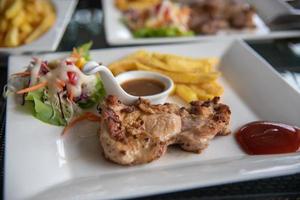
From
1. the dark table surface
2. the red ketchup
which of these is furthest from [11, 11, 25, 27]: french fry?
the red ketchup

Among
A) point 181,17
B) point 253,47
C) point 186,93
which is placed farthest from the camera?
point 181,17

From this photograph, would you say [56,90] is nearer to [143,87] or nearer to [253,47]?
[143,87]

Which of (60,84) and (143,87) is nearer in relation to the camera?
(60,84)

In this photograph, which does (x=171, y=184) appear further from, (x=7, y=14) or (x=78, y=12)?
(x=78, y=12)

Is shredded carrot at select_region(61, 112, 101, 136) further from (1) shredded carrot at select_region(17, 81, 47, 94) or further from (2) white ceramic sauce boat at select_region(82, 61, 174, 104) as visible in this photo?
(1) shredded carrot at select_region(17, 81, 47, 94)

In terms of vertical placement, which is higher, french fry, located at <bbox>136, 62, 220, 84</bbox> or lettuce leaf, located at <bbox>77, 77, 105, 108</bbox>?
french fry, located at <bbox>136, 62, 220, 84</bbox>

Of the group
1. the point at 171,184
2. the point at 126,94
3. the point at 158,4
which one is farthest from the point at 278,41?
the point at 171,184

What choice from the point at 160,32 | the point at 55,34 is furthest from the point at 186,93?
the point at 55,34
